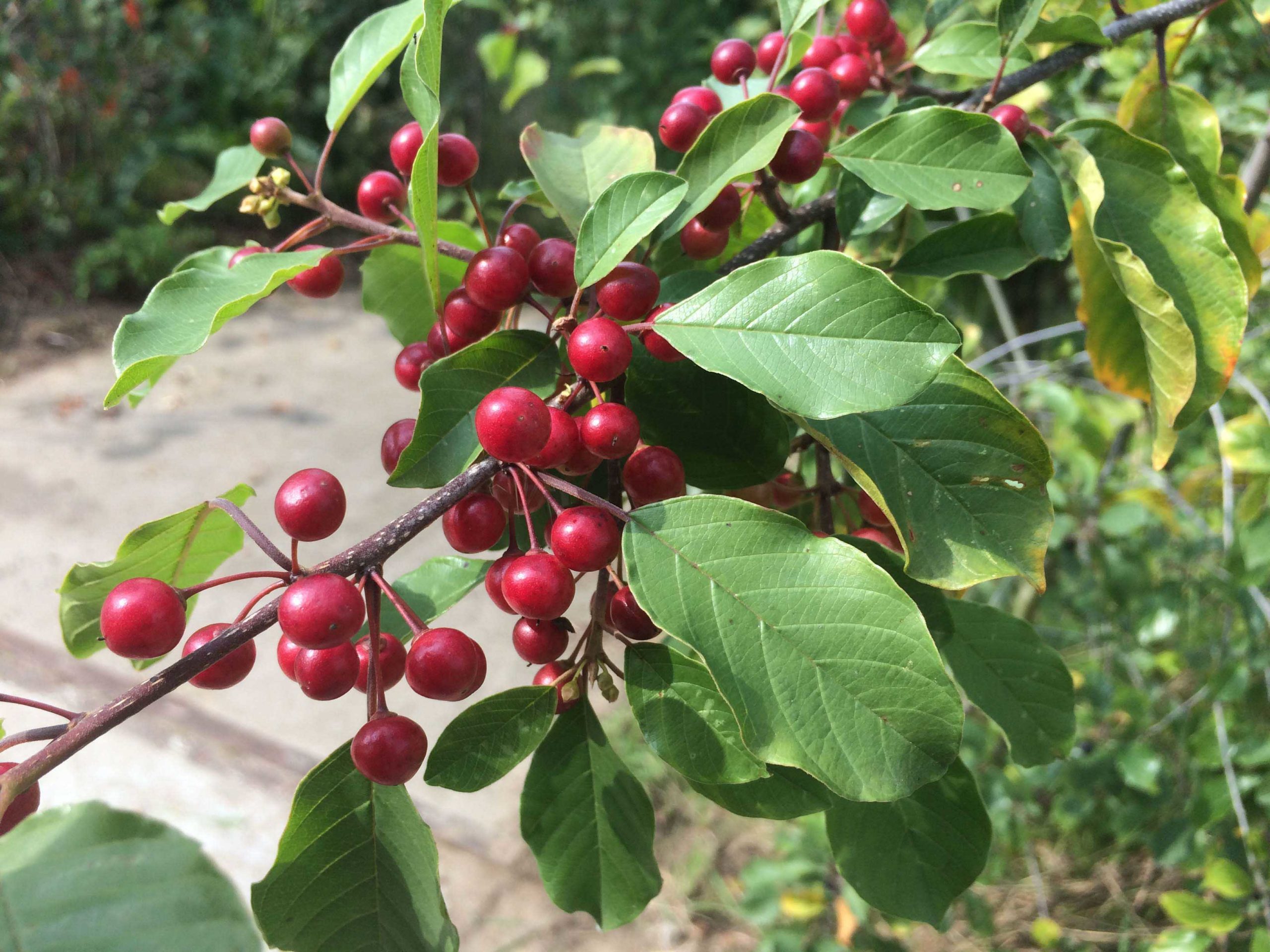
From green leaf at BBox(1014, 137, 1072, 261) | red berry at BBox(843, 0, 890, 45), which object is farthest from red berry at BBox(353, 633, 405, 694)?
red berry at BBox(843, 0, 890, 45)

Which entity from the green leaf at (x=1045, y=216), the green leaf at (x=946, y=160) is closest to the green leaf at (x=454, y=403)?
the green leaf at (x=946, y=160)

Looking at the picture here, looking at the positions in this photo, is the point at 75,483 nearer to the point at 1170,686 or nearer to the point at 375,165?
the point at 375,165

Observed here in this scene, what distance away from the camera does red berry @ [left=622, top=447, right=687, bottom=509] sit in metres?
0.49

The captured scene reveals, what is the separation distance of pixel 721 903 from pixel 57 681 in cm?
199

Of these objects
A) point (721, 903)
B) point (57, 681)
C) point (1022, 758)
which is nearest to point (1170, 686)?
point (721, 903)

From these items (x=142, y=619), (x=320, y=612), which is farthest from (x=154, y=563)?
(x=320, y=612)

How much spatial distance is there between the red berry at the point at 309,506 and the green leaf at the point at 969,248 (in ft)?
1.46

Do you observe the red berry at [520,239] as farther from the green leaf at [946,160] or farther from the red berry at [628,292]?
the green leaf at [946,160]

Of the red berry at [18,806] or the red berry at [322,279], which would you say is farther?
the red berry at [322,279]

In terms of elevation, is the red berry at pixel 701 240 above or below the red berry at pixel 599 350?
below

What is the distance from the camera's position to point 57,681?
8.02 ft

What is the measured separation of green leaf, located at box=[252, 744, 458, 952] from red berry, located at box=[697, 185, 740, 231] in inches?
15.9

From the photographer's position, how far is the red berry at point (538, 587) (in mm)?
430

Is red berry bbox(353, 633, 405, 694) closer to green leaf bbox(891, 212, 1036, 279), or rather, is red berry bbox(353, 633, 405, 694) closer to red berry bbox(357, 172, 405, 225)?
red berry bbox(357, 172, 405, 225)
